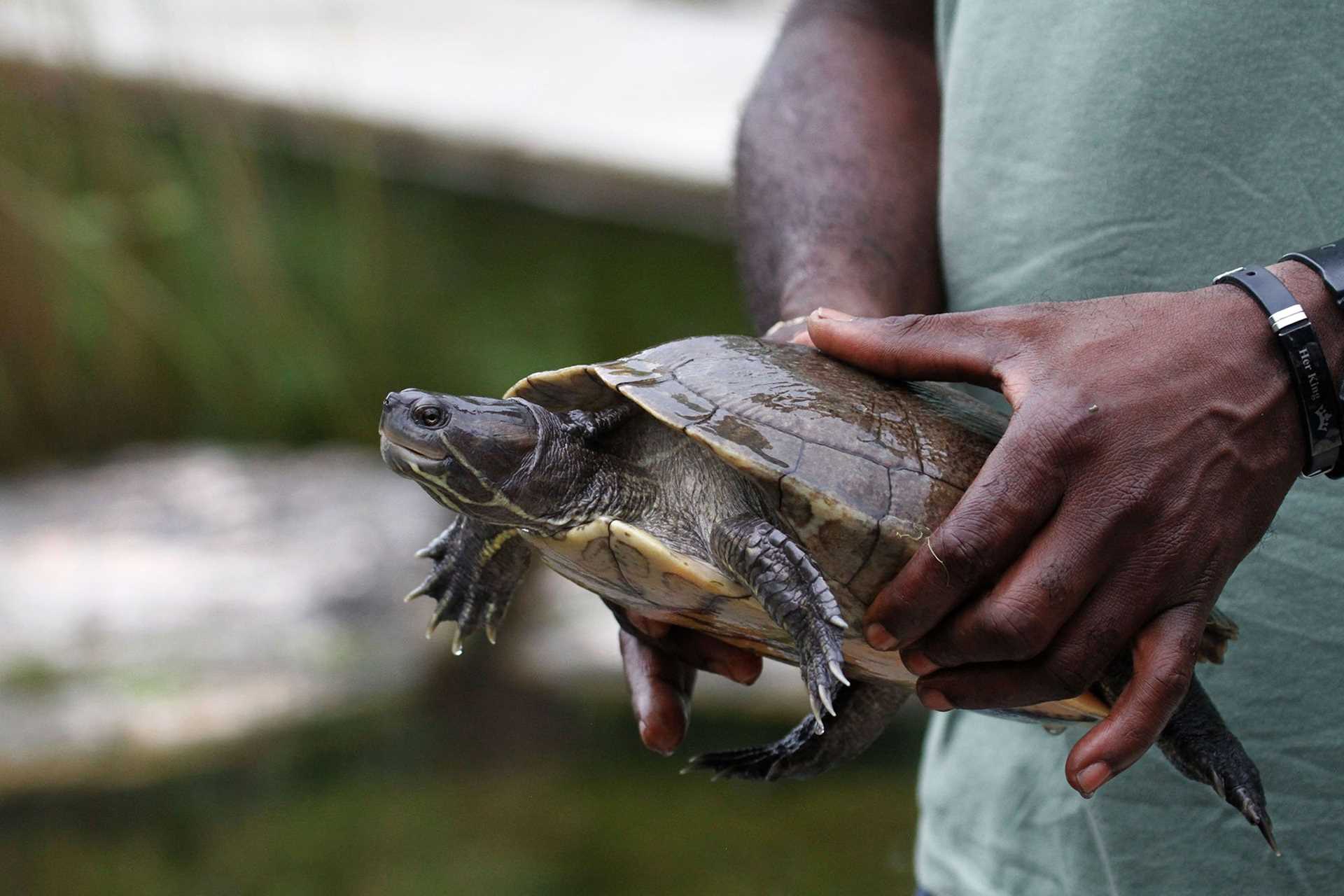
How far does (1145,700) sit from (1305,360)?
0.28 metres

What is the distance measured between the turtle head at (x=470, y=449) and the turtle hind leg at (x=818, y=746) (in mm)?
340

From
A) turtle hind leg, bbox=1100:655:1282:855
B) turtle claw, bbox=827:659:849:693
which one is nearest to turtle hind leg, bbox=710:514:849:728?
→ turtle claw, bbox=827:659:849:693

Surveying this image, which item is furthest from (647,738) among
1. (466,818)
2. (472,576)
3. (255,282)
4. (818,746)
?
(255,282)

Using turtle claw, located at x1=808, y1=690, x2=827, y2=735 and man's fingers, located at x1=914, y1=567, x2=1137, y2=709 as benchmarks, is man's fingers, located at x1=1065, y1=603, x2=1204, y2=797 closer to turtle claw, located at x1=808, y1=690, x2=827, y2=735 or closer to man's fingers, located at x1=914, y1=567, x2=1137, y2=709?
man's fingers, located at x1=914, y1=567, x2=1137, y2=709

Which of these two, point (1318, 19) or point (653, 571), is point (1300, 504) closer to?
point (1318, 19)

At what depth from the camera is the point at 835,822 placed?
357 cm

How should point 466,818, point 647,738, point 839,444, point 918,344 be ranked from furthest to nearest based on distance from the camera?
point 466,818 → point 647,738 → point 839,444 → point 918,344

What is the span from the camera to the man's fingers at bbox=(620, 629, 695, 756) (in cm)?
134

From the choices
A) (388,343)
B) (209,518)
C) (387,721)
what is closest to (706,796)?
(387,721)

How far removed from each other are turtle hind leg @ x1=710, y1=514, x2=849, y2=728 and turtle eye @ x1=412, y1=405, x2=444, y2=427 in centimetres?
35

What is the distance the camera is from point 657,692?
4.48ft

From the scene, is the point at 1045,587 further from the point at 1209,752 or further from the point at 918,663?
the point at 1209,752

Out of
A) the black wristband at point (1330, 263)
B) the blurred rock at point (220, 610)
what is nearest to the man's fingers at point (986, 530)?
the black wristband at point (1330, 263)

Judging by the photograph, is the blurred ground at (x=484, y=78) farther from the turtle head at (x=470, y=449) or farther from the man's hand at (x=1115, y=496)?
the man's hand at (x=1115, y=496)
